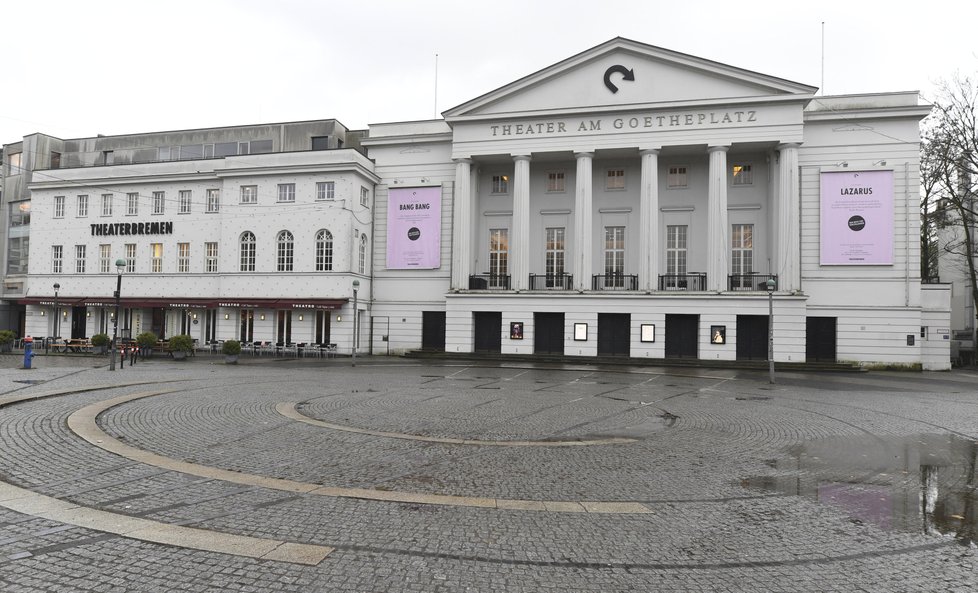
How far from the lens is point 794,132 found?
30734 mm

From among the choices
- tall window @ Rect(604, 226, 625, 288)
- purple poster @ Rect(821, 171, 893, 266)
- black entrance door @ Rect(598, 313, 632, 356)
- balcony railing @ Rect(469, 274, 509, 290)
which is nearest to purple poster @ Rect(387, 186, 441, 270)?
balcony railing @ Rect(469, 274, 509, 290)

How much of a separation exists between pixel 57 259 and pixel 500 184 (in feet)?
107

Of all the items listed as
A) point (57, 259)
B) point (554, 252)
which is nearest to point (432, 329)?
point (554, 252)

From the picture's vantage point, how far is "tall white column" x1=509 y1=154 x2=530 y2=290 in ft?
112

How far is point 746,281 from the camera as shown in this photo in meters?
33.1

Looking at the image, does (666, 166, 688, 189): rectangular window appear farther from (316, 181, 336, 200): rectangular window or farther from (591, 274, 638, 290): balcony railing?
(316, 181, 336, 200): rectangular window

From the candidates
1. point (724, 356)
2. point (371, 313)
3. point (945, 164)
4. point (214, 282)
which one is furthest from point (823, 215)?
point (214, 282)

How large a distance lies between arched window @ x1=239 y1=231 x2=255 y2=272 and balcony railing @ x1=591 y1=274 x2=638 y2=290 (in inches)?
877

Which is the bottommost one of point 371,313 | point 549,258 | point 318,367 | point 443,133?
point 318,367

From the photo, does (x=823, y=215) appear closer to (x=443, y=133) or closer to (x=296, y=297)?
(x=443, y=133)

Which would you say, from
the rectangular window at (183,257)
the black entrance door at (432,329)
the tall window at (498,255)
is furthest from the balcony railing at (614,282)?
the rectangular window at (183,257)

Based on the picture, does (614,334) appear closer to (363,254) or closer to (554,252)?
(554,252)

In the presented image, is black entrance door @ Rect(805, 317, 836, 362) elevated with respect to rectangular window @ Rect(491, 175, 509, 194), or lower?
lower

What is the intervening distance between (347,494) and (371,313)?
31.1 metres
